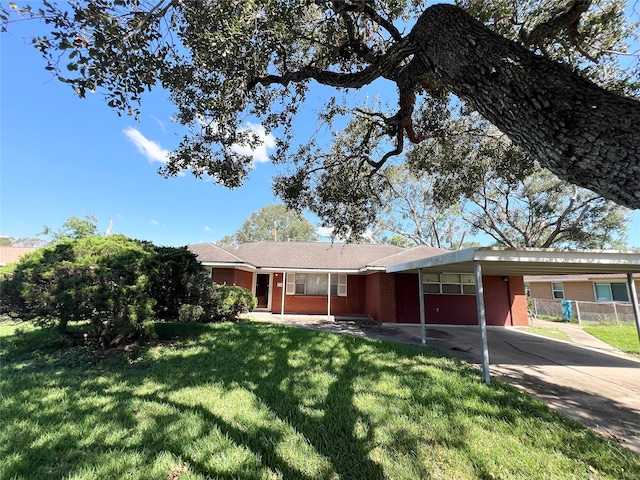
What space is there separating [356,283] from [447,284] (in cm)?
488

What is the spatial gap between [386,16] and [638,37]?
529cm

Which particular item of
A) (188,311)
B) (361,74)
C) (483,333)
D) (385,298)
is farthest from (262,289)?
(361,74)

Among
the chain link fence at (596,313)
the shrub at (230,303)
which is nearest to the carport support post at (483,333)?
Answer: the shrub at (230,303)

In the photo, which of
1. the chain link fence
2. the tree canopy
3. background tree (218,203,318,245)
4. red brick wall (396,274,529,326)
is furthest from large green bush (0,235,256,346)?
background tree (218,203,318,245)

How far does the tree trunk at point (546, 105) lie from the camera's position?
5.74 ft

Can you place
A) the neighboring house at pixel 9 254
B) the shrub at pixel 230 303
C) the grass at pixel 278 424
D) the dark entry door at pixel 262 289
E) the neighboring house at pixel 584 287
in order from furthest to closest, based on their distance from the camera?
the neighboring house at pixel 9 254 → the neighboring house at pixel 584 287 → the dark entry door at pixel 262 289 → the shrub at pixel 230 303 → the grass at pixel 278 424

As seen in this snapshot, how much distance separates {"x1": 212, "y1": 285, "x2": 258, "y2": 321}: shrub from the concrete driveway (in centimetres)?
472

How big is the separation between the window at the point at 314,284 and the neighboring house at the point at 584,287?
41.2ft

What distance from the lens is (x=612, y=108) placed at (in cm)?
181

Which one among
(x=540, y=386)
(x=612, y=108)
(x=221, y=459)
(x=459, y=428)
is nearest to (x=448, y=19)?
(x=612, y=108)

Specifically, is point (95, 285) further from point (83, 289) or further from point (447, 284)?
point (447, 284)

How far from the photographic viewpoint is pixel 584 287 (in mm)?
21672

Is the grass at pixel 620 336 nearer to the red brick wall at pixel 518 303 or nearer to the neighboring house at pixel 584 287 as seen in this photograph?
the red brick wall at pixel 518 303

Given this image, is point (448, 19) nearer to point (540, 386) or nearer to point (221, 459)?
point (221, 459)
